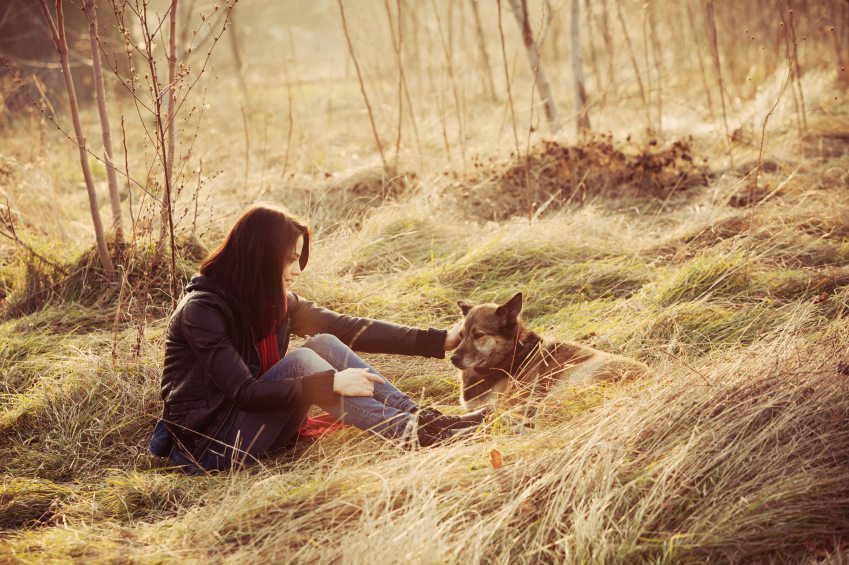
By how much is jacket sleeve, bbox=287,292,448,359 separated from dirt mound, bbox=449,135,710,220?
3249 millimetres

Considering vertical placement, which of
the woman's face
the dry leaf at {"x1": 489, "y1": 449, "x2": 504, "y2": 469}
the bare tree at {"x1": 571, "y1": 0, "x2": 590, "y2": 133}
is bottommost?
the dry leaf at {"x1": 489, "y1": 449, "x2": 504, "y2": 469}

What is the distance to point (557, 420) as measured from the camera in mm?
3299

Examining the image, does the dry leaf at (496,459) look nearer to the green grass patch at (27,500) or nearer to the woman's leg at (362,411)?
the woman's leg at (362,411)

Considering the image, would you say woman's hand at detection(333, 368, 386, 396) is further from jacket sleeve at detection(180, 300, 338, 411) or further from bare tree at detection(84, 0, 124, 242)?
bare tree at detection(84, 0, 124, 242)

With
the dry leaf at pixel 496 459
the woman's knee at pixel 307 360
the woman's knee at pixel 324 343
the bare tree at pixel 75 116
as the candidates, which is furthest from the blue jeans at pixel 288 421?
the bare tree at pixel 75 116

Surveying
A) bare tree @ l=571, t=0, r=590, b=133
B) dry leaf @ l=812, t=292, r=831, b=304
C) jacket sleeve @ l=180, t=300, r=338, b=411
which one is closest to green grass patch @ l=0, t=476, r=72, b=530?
jacket sleeve @ l=180, t=300, r=338, b=411

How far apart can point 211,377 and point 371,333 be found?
3.18ft

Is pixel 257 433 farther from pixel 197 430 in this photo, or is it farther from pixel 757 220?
pixel 757 220

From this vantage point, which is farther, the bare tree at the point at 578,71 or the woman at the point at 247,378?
the bare tree at the point at 578,71

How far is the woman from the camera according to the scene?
312 cm

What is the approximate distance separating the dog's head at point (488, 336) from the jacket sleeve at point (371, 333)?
0.41ft

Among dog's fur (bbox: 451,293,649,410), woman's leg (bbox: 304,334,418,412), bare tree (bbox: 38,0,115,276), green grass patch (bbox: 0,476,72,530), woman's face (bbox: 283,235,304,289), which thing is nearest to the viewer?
green grass patch (bbox: 0,476,72,530)

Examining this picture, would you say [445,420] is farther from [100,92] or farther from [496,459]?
[100,92]

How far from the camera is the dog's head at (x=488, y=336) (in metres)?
3.91
